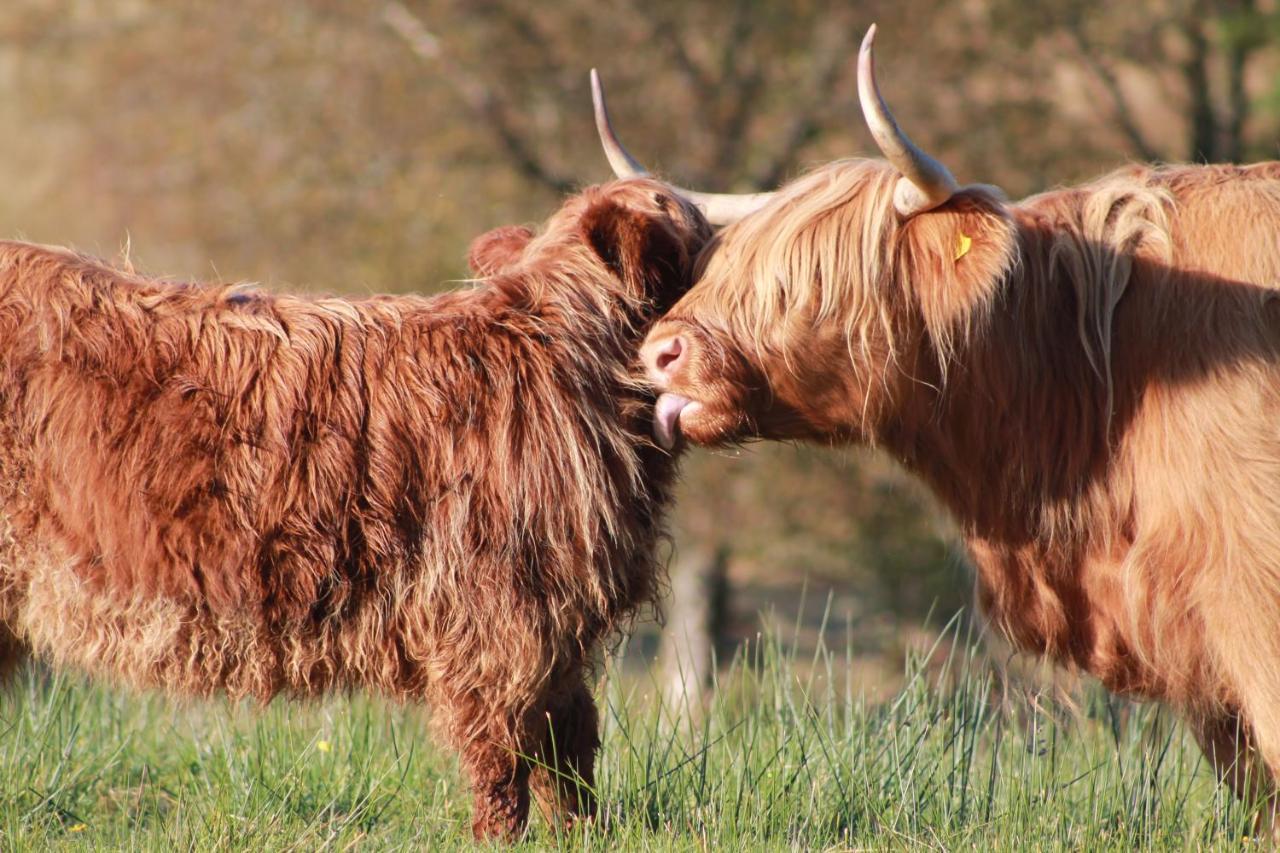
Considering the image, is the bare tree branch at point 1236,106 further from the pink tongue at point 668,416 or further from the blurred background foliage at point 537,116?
the pink tongue at point 668,416

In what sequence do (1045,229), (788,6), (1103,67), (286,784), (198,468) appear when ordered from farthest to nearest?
(1103,67), (788,6), (286,784), (1045,229), (198,468)

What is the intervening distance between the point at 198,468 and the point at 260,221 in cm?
929

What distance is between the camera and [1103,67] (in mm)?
12188

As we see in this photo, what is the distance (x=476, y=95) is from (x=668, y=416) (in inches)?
339

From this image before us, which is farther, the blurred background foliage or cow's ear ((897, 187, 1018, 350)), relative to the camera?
the blurred background foliage

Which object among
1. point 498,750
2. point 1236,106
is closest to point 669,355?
point 498,750

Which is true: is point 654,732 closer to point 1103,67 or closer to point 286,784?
point 286,784

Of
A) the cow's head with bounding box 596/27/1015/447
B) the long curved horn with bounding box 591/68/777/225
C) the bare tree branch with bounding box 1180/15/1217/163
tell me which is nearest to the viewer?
the cow's head with bounding box 596/27/1015/447

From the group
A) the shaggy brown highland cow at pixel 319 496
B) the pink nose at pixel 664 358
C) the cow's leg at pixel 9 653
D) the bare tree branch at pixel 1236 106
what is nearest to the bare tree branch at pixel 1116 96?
the bare tree branch at pixel 1236 106

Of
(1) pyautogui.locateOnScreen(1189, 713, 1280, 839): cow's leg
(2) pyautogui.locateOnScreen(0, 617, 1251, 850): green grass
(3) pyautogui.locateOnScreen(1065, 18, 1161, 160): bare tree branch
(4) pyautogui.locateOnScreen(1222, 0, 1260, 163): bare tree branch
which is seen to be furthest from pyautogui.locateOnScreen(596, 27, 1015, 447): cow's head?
(4) pyautogui.locateOnScreen(1222, 0, 1260, 163): bare tree branch

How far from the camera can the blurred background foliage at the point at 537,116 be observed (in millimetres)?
11180

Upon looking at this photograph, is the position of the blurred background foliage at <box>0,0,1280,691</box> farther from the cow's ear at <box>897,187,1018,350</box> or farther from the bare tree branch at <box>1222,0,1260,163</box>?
the cow's ear at <box>897,187,1018,350</box>

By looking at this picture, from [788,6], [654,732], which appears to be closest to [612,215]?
[654,732]

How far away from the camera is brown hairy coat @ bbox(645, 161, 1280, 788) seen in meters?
2.81
